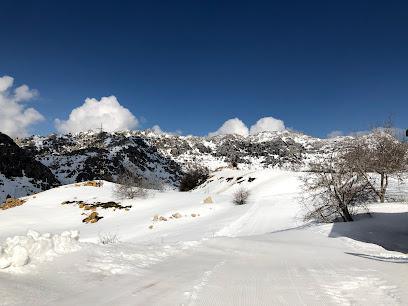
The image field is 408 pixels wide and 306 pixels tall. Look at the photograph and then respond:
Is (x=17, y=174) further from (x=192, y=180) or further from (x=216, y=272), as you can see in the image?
(x=216, y=272)

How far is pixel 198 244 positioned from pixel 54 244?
6676 mm

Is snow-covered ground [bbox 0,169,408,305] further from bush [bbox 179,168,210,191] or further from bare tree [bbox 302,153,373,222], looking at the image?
bush [bbox 179,168,210,191]

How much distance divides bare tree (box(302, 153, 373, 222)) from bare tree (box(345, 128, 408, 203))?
2435mm

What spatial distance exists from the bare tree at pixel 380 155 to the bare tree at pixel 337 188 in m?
2.43

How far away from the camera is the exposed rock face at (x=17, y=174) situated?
97.4 m

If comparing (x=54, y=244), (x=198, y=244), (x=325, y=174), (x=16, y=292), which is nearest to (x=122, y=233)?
(x=325, y=174)

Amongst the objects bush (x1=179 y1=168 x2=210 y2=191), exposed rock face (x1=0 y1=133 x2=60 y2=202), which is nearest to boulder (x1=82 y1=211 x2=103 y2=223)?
bush (x1=179 y1=168 x2=210 y2=191)

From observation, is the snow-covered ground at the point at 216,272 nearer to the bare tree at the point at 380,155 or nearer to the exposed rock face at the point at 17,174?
the bare tree at the point at 380,155

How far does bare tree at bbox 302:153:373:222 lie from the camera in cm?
2675

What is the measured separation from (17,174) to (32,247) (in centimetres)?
Answer: 10909

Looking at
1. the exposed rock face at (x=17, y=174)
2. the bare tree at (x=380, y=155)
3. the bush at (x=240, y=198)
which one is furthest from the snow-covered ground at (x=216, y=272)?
the exposed rock face at (x=17, y=174)

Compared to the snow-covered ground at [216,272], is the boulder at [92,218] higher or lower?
higher

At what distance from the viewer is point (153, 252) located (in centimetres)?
1172

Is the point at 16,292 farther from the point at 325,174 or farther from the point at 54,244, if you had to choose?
the point at 325,174
